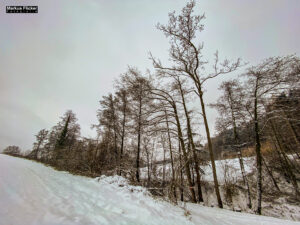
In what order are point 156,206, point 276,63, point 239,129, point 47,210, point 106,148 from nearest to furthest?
point 47,210 → point 156,206 → point 276,63 → point 106,148 → point 239,129

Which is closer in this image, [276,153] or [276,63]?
[276,63]

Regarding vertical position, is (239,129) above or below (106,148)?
above

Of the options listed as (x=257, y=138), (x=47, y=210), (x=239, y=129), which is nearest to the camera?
(x=47, y=210)

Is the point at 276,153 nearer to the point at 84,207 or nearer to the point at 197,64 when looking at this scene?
the point at 197,64

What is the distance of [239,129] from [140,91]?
8827 millimetres

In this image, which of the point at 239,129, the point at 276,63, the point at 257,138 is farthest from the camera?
the point at 239,129

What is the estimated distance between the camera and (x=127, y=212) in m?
2.79

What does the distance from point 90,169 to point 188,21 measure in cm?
1087

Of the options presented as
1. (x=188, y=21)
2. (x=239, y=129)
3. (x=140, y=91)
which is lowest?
(x=239, y=129)

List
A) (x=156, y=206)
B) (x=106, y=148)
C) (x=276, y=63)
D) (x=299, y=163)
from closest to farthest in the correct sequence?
(x=156, y=206) → (x=276, y=63) → (x=106, y=148) → (x=299, y=163)

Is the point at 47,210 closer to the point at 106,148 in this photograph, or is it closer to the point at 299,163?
the point at 106,148

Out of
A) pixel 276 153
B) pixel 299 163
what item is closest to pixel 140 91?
pixel 276 153

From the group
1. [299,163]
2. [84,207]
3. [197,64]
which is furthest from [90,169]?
[299,163]

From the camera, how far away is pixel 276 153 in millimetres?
12164
